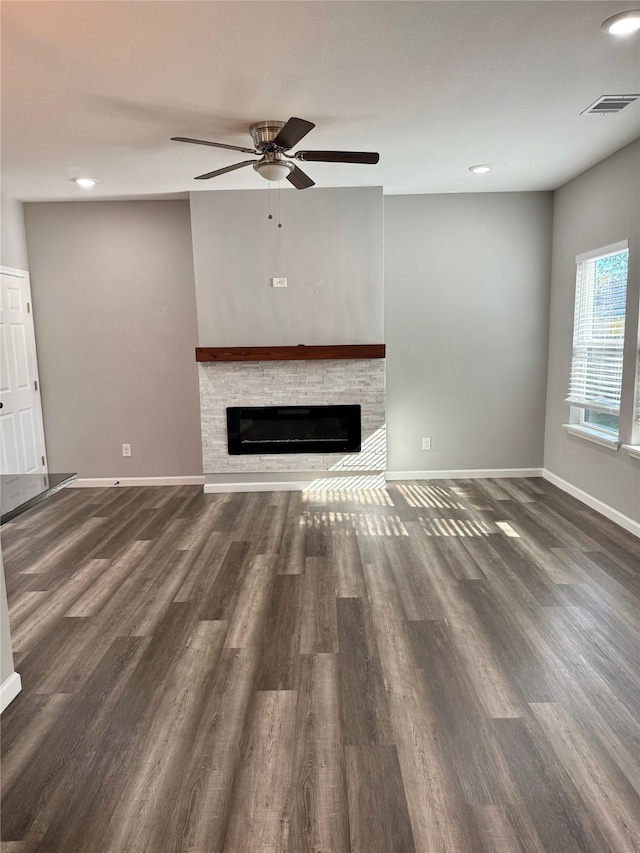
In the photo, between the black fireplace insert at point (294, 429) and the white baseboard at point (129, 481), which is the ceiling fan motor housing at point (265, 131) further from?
the white baseboard at point (129, 481)

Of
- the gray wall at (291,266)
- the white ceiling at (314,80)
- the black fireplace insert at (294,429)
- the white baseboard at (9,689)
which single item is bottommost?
the white baseboard at (9,689)

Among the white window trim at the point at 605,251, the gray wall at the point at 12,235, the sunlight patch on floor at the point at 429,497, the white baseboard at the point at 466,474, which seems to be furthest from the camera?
the white baseboard at the point at 466,474

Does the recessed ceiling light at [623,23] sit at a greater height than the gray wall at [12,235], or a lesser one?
greater

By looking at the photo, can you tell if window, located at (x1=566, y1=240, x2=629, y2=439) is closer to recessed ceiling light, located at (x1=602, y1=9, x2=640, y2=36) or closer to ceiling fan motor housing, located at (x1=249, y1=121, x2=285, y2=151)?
recessed ceiling light, located at (x1=602, y1=9, x2=640, y2=36)

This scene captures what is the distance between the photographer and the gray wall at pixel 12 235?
186 inches

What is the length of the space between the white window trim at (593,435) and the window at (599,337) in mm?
39

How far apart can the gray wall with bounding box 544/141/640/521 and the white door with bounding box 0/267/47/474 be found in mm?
5040

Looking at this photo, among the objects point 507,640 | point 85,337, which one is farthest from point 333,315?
point 507,640

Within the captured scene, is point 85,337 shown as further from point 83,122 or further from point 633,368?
point 633,368

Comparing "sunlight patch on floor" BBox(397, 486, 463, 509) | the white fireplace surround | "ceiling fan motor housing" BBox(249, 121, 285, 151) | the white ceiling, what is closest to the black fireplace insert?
the white fireplace surround

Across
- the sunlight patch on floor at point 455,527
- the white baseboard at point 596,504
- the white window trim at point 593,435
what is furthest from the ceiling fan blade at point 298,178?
the white baseboard at point 596,504

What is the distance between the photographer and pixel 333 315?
494cm

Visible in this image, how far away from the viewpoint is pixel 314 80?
2.65 metres

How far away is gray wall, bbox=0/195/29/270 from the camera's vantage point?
4.71m
